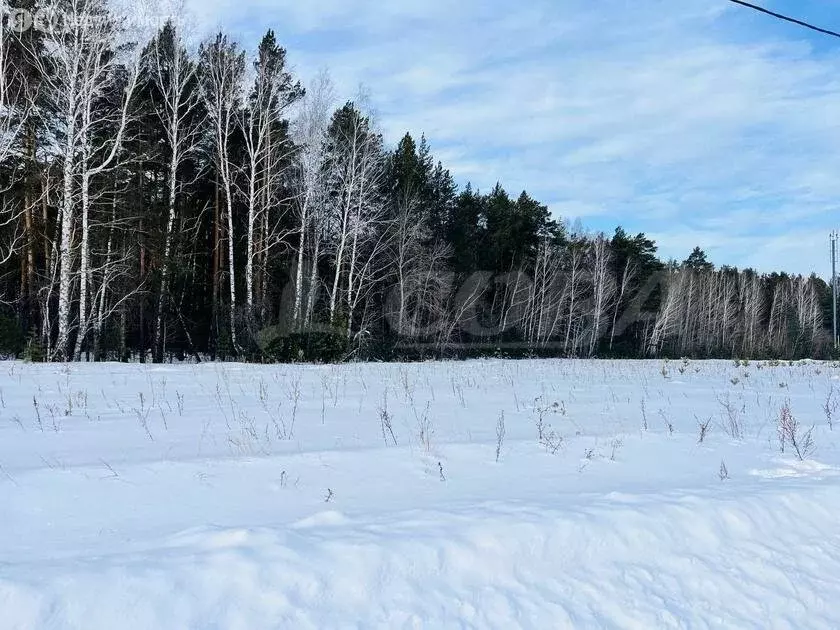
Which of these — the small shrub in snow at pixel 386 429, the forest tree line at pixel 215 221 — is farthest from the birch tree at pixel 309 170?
the small shrub in snow at pixel 386 429

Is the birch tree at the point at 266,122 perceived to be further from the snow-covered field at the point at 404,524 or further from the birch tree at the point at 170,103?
the snow-covered field at the point at 404,524

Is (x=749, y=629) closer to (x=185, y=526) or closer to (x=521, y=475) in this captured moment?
(x=521, y=475)

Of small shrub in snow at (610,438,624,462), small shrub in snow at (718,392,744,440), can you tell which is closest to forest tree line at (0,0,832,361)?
small shrub in snow at (718,392,744,440)

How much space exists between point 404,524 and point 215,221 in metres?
21.8

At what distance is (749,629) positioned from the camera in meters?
2.62

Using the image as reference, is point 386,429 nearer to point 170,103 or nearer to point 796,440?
point 796,440

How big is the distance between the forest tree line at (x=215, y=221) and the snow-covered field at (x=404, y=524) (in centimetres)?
1195

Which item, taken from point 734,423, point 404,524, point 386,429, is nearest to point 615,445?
point 734,423

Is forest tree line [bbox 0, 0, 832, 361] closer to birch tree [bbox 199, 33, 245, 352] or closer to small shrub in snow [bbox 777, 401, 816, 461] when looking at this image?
birch tree [bbox 199, 33, 245, 352]

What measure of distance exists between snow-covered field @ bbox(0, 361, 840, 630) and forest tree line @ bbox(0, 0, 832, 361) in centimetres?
1195

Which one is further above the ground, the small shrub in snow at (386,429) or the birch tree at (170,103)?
the birch tree at (170,103)

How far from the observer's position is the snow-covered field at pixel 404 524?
237 centimetres

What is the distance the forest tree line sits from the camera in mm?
15680

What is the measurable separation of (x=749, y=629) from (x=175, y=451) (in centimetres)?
402
